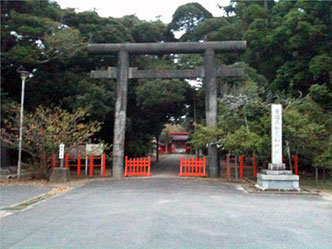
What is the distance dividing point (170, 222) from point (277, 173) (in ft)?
21.7

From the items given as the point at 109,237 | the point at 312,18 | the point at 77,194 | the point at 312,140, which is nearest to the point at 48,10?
the point at 77,194

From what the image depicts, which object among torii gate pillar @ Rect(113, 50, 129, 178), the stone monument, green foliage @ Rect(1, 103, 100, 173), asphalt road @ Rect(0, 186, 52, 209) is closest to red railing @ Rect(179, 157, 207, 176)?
torii gate pillar @ Rect(113, 50, 129, 178)

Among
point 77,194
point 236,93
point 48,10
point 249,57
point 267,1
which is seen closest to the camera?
point 77,194

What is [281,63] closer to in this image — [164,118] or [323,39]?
[323,39]

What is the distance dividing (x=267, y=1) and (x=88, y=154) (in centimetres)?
1834

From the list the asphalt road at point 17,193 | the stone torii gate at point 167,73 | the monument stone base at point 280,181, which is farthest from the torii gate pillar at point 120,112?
the monument stone base at point 280,181

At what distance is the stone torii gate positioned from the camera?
16.8 metres

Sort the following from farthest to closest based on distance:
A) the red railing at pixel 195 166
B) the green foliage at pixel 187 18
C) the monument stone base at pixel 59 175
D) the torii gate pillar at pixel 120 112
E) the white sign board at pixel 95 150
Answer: the green foliage at pixel 187 18
the red railing at pixel 195 166
the torii gate pillar at pixel 120 112
the white sign board at pixel 95 150
the monument stone base at pixel 59 175

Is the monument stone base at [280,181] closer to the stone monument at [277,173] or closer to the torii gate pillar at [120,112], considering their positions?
the stone monument at [277,173]

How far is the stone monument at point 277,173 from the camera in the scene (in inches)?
472

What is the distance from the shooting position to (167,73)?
56.2ft

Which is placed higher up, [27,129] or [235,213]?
[27,129]

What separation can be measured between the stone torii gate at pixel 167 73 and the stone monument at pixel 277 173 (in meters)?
4.25

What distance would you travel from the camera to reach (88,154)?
16.0 m
